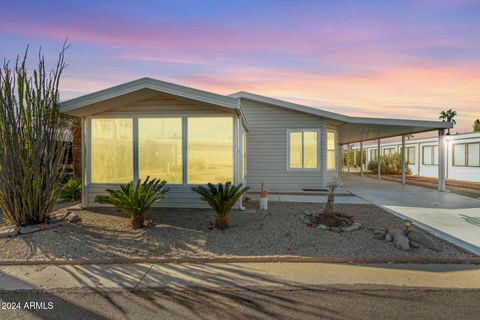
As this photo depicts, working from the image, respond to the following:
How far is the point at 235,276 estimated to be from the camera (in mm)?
3553

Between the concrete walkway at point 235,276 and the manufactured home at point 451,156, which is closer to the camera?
the concrete walkway at point 235,276

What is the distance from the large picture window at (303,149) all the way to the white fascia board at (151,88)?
206 inches

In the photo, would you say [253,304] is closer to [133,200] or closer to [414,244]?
[414,244]

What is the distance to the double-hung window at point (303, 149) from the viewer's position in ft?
36.8

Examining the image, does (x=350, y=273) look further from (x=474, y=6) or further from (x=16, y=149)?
(x=474, y=6)

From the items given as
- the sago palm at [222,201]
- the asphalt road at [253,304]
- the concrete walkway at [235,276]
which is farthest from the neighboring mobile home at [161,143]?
the asphalt road at [253,304]

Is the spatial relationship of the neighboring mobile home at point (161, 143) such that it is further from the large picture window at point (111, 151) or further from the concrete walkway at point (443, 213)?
the concrete walkway at point (443, 213)

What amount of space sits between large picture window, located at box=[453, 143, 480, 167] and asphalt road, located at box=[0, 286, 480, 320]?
15772mm

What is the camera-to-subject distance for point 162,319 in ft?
8.68

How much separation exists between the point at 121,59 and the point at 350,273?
923cm

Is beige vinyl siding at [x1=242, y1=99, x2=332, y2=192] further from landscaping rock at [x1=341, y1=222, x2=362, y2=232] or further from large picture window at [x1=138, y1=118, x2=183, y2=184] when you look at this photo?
landscaping rock at [x1=341, y1=222, x2=362, y2=232]

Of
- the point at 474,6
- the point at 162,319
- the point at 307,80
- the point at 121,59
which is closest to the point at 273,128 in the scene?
the point at 307,80

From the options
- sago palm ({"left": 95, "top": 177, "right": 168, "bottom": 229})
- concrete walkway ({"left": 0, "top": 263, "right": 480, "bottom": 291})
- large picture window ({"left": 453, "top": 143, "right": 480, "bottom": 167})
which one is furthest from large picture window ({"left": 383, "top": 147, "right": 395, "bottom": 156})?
sago palm ({"left": 95, "top": 177, "right": 168, "bottom": 229})

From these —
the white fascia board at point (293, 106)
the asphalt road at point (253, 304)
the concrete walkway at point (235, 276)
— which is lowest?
the asphalt road at point (253, 304)
